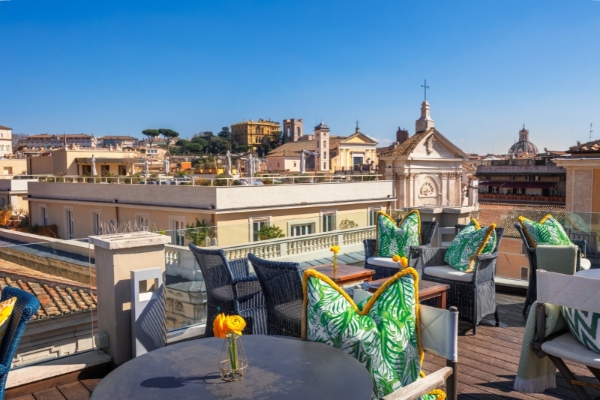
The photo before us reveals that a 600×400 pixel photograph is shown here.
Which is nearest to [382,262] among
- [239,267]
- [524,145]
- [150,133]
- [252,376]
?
[239,267]

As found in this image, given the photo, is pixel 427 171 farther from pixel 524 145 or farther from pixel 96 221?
pixel 524 145

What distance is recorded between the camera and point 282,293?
2908mm

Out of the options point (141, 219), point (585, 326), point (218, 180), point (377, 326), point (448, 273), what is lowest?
point (141, 219)

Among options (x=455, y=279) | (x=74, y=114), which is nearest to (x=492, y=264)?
(x=455, y=279)

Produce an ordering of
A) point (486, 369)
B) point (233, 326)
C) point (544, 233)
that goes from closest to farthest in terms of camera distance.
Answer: point (233, 326) → point (486, 369) → point (544, 233)

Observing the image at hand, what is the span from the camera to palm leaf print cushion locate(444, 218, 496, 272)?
430 cm

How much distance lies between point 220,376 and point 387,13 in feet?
48.0

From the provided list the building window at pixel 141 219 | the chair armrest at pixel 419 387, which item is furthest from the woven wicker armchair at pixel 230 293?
the building window at pixel 141 219

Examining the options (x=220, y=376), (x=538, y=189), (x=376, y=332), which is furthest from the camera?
(x=538, y=189)

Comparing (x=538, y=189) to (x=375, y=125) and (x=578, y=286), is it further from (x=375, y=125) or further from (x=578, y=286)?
(x=578, y=286)

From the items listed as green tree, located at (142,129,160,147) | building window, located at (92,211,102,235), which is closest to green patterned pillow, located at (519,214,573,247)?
building window, located at (92,211,102,235)

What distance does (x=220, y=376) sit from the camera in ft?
6.18

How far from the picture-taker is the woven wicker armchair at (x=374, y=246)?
5016 mm

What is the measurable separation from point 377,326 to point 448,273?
2426mm
